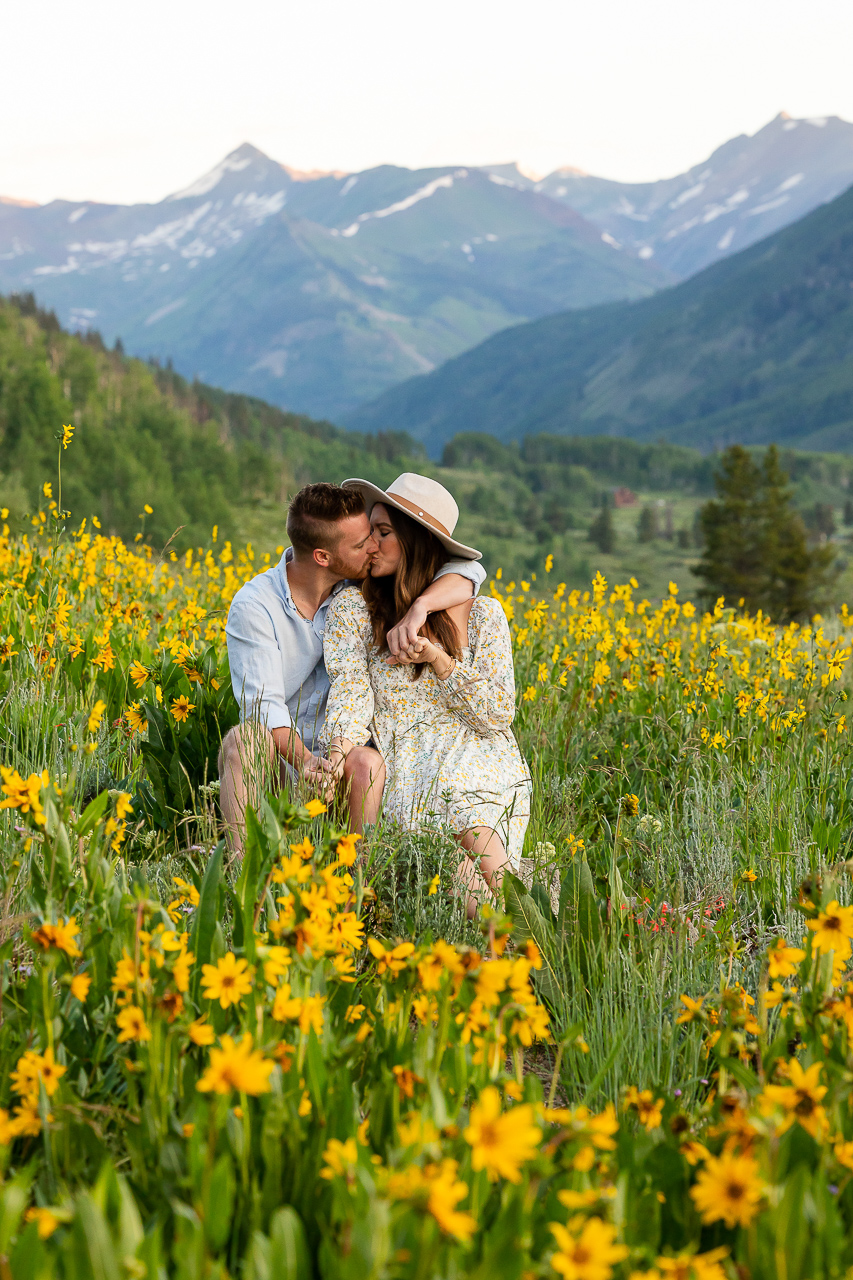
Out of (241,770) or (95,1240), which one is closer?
(95,1240)

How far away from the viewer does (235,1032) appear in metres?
1.92

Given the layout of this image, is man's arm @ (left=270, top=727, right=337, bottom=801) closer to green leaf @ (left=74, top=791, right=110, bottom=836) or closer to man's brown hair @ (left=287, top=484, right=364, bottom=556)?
man's brown hair @ (left=287, top=484, right=364, bottom=556)

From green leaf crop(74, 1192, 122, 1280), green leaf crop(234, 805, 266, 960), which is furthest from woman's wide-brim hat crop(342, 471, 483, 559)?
green leaf crop(74, 1192, 122, 1280)

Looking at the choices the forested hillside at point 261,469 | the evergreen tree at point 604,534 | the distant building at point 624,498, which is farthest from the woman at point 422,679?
the distant building at point 624,498

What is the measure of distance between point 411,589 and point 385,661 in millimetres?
301

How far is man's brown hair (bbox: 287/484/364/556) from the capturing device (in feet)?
11.9

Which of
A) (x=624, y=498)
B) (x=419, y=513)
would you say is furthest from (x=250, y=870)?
(x=624, y=498)

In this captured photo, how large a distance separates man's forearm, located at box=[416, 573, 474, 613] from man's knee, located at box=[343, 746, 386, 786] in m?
0.59

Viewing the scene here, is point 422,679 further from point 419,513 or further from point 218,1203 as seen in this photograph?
point 218,1203

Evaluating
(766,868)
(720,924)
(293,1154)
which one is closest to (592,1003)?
(720,924)

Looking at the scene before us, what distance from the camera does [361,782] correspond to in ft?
11.0

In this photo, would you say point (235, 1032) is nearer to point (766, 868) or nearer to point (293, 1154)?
point (293, 1154)

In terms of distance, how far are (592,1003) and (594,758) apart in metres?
1.66

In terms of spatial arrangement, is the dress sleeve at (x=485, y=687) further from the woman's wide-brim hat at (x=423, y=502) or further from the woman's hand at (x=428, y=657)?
the woman's wide-brim hat at (x=423, y=502)
